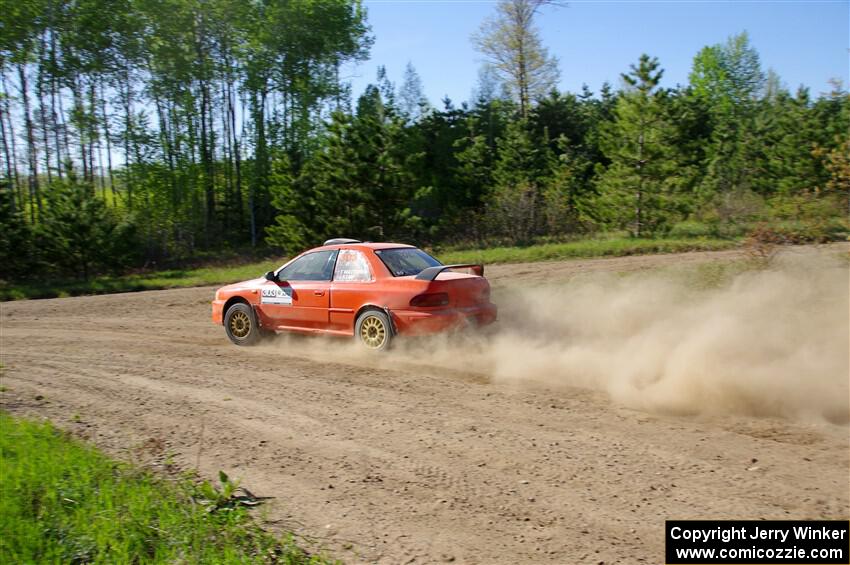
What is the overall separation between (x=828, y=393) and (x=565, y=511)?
11.8 feet

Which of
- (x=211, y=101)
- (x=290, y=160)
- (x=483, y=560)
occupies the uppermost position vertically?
(x=211, y=101)

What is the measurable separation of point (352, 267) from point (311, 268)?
0.89m

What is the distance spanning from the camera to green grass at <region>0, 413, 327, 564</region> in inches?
156

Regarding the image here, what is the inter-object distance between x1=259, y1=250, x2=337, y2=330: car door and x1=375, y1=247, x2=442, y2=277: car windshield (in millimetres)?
930

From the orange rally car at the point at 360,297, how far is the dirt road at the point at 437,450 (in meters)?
0.50

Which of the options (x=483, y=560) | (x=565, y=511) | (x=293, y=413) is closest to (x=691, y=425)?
(x=565, y=511)

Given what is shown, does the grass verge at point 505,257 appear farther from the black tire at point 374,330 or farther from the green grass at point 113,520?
the green grass at point 113,520

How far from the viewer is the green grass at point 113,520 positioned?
3953mm

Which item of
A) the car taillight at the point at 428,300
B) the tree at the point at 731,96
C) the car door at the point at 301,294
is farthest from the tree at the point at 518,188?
the car taillight at the point at 428,300

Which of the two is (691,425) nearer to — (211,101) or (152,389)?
(152,389)

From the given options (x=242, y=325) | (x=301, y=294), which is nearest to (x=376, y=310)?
(x=301, y=294)

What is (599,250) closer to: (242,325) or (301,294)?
(301,294)

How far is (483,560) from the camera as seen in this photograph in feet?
12.3

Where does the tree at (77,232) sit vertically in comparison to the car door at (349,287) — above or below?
above
